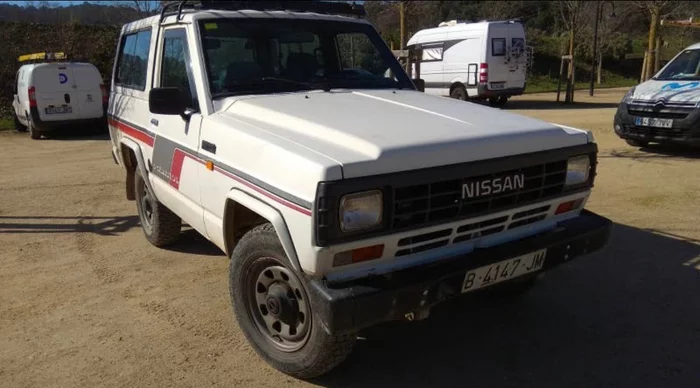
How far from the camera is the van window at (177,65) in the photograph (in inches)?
161

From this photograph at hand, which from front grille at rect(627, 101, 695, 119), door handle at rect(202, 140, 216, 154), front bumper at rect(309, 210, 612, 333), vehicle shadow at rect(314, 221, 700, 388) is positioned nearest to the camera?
front bumper at rect(309, 210, 612, 333)

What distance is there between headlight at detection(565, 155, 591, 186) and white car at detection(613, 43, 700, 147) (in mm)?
6705

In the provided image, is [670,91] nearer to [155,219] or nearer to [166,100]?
[155,219]

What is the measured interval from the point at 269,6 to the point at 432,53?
663 inches

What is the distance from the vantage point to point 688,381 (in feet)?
10.5

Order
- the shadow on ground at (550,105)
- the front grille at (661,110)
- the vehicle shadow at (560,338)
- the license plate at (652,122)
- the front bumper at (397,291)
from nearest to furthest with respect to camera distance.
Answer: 1. the front bumper at (397,291)
2. the vehicle shadow at (560,338)
3. the front grille at (661,110)
4. the license plate at (652,122)
5. the shadow on ground at (550,105)

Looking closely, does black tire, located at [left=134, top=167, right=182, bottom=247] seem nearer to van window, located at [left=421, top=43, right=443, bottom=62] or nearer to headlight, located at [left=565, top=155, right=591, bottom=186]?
headlight, located at [left=565, top=155, right=591, bottom=186]

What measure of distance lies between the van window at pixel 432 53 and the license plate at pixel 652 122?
36.8ft

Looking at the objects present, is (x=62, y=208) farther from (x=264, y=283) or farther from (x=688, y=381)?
(x=688, y=381)

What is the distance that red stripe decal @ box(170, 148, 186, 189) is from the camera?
4.16 metres

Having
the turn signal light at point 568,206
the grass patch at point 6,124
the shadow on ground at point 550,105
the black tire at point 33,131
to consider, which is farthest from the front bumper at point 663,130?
the grass patch at point 6,124

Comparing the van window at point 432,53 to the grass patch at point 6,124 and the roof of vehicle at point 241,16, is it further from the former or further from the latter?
the roof of vehicle at point 241,16

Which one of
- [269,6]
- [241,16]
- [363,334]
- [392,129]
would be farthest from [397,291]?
[269,6]

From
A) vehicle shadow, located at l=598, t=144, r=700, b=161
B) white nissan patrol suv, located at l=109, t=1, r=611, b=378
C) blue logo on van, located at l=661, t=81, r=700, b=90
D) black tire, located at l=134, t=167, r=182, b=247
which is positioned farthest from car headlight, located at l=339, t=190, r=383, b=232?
blue logo on van, located at l=661, t=81, r=700, b=90
